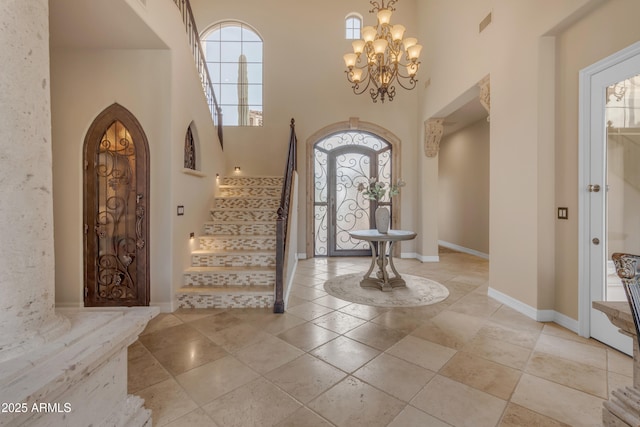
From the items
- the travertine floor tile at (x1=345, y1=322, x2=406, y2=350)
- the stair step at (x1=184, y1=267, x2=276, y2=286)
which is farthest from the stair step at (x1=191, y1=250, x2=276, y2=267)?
the travertine floor tile at (x1=345, y1=322, x2=406, y2=350)

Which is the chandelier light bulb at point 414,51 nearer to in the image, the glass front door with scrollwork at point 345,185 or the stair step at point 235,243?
the glass front door with scrollwork at point 345,185

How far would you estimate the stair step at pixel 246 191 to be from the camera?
521 cm

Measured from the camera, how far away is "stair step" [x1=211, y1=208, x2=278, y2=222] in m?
4.56

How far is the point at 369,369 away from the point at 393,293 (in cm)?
190

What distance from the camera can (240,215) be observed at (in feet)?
15.1

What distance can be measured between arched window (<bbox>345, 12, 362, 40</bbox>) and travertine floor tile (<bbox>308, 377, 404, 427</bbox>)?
22.5ft

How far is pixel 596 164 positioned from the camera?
8.30 ft

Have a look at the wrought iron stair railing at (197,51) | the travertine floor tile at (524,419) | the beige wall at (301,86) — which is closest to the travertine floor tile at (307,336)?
the travertine floor tile at (524,419)

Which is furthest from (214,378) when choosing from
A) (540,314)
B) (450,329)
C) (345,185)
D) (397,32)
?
(345,185)

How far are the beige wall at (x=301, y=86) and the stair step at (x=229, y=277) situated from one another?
106 inches

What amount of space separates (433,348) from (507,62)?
342cm

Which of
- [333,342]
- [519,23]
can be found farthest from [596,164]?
[333,342]

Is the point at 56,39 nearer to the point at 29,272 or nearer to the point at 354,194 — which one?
the point at 29,272

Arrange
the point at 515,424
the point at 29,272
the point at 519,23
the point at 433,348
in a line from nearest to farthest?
the point at 29,272
the point at 515,424
the point at 433,348
the point at 519,23
